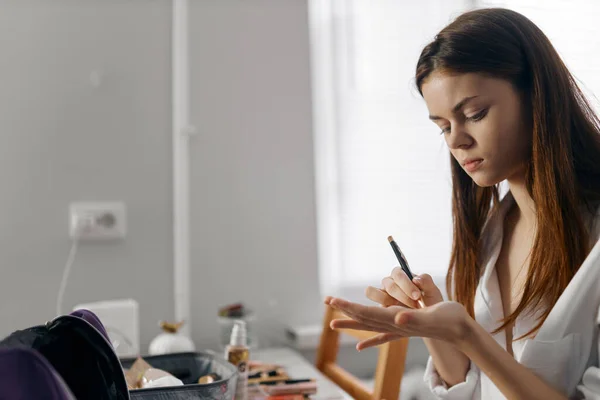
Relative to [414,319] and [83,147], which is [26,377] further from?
[83,147]

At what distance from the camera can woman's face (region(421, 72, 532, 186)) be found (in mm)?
904

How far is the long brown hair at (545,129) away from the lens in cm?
91

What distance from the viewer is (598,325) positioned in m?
0.87

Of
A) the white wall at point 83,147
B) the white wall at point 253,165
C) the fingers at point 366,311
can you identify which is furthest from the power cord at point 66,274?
the fingers at point 366,311

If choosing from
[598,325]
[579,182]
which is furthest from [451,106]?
[598,325]

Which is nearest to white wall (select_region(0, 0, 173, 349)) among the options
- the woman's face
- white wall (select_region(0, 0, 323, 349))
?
white wall (select_region(0, 0, 323, 349))

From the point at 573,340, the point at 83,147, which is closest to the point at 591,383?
the point at 573,340

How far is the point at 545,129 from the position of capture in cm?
90

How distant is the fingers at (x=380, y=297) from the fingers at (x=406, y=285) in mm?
35

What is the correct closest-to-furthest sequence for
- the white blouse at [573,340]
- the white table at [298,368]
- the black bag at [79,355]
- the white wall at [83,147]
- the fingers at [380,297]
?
the black bag at [79,355]
the white blouse at [573,340]
the fingers at [380,297]
the white table at [298,368]
the white wall at [83,147]

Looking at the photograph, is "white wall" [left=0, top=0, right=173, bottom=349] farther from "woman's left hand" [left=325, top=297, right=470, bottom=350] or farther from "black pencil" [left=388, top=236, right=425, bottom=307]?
"woman's left hand" [left=325, top=297, right=470, bottom=350]

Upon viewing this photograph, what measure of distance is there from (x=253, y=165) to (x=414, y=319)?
112 cm

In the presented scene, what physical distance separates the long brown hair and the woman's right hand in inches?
5.5

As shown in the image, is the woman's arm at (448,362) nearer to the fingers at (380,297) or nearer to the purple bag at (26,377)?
the fingers at (380,297)
